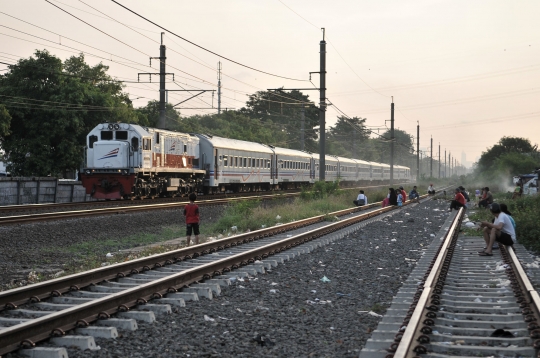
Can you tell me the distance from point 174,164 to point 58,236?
15879 mm

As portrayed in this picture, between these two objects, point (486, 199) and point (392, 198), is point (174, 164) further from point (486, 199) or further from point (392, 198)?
point (486, 199)

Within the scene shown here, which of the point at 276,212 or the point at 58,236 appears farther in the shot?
the point at 276,212

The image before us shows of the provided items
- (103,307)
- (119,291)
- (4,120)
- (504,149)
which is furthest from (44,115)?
(504,149)

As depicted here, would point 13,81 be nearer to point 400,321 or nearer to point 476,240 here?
point 476,240

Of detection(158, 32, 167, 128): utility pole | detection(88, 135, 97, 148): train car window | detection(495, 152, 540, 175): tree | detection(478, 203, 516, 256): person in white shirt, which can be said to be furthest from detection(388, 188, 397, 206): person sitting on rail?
detection(495, 152, 540, 175): tree

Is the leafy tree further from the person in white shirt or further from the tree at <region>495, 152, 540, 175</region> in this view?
the tree at <region>495, 152, 540, 175</region>

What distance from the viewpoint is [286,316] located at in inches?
314

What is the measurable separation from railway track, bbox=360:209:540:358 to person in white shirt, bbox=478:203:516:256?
1.90 meters

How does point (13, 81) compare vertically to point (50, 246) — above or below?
above

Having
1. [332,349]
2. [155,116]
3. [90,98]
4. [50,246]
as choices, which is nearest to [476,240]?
[50,246]

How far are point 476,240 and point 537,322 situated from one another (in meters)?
11.1

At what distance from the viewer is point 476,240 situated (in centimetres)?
1772

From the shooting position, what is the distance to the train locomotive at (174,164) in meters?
27.9

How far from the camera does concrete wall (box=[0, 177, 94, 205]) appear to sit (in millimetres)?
28484
